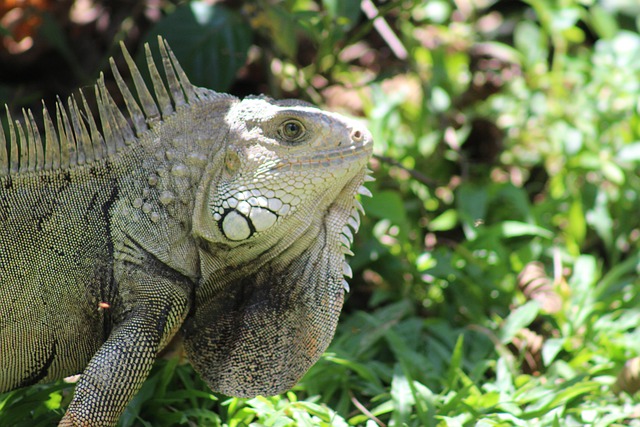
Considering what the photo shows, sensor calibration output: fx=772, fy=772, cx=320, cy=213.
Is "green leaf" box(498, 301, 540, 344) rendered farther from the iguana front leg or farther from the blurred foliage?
the iguana front leg

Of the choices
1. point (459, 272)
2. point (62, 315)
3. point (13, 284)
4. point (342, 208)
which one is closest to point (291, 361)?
point (342, 208)

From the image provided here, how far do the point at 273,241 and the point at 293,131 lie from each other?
37 cm

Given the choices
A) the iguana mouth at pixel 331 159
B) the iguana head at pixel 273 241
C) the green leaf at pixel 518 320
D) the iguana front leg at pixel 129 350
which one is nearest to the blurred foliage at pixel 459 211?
the green leaf at pixel 518 320

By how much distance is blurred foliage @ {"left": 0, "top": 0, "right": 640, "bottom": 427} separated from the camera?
311 cm

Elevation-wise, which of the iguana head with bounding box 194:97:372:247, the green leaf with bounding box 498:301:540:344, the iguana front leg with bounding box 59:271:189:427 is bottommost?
the green leaf with bounding box 498:301:540:344

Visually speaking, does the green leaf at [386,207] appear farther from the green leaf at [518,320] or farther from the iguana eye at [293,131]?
the iguana eye at [293,131]

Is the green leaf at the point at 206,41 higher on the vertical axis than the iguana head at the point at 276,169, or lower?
lower

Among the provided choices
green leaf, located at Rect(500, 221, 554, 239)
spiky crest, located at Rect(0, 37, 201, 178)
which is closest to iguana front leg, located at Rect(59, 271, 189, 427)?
spiky crest, located at Rect(0, 37, 201, 178)

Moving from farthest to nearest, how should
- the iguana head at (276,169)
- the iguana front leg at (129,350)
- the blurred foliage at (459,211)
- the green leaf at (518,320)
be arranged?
the green leaf at (518,320)
the blurred foliage at (459,211)
the iguana head at (276,169)
the iguana front leg at (129,350)

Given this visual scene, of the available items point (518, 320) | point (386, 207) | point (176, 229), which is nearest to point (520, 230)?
point (518, 320)

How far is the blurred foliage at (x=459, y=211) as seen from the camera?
3.11 m

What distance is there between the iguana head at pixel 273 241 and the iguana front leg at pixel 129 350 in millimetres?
165

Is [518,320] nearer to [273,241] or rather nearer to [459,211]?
[459,211]

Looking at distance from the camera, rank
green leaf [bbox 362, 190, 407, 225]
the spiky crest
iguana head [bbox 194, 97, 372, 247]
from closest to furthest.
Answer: iguana head [bbox 194, 97, 372, 247]
the spiky crest
green leaf [bbox 362, 190, 407, 225]
